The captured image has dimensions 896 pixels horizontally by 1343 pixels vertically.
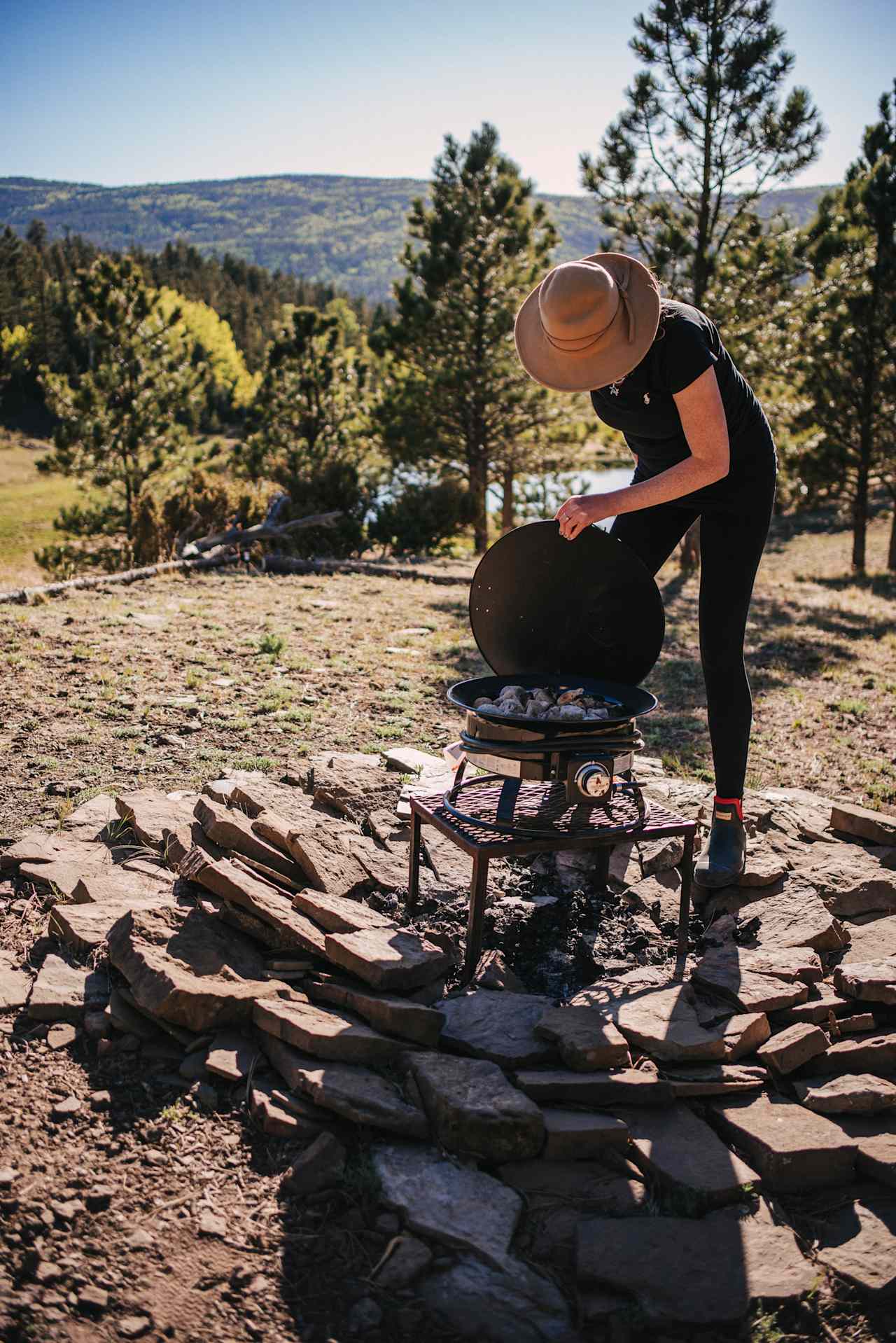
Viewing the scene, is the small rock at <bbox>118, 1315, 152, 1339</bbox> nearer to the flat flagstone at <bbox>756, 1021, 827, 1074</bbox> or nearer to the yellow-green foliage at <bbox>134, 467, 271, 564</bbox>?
the flat flagstone at <bbox>756, 1021, 827, 1074</bbox>

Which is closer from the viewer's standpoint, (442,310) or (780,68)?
(780,68)

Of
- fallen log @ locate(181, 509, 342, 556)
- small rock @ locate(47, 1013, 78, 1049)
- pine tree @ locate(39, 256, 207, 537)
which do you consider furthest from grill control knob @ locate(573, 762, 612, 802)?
pine tree @ locate(39, 256, 207, 537)

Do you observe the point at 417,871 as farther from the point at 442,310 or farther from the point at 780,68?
the point at 442,310

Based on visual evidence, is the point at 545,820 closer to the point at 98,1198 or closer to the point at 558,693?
the point at 558,693

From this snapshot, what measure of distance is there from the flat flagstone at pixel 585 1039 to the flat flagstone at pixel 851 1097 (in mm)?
457

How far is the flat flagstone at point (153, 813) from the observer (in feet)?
11.2

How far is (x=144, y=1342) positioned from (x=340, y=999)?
0.92 metres

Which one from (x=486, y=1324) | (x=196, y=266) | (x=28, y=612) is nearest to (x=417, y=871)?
(x=486, y=1324)

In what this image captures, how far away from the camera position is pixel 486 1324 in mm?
1747

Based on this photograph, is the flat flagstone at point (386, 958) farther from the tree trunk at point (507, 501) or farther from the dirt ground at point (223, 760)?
the tree trunk at point (507, 501)

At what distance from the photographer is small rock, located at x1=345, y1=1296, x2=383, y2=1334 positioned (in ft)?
5.72

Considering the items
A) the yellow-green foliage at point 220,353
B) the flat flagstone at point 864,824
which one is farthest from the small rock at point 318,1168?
the yellow-green foliage at point 220,353

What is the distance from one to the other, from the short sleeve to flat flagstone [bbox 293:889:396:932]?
5.71ft

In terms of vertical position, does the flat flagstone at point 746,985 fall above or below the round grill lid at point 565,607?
below
